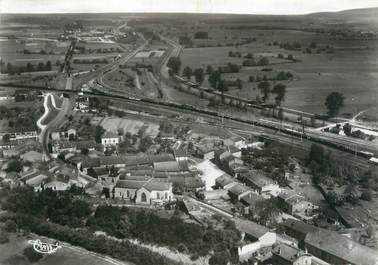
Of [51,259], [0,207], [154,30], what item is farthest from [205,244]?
[154,30]

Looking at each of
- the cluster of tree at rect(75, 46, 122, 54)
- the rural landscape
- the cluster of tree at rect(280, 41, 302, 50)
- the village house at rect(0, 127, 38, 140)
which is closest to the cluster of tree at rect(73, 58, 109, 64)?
the rural landscape

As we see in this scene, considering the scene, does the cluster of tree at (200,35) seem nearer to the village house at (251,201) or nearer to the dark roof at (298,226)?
the village house at (251,201)

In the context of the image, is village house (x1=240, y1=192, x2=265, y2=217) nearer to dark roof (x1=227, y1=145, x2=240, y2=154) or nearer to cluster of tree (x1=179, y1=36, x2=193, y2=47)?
dark roof (x1=227, y1=145, x2=240, y2=154)

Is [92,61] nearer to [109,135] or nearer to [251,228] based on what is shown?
[109,135]

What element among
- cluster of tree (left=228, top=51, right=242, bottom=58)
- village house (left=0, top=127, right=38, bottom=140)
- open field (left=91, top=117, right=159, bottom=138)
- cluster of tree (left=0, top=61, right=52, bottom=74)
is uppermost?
cluster of tree (left=228, top=51, right=242, bottom=58)

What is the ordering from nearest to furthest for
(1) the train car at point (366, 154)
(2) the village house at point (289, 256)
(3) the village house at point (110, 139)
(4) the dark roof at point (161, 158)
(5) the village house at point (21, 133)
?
(2) the village house at point (289, 256) → (4) the dark roof at point (161, 158) → (1) the train car at point (366, 154) → (3) the village house at point (110, 139) → (5) the village house at point (21, 133)

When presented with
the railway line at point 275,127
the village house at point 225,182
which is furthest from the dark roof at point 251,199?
the railway line at point 275,127

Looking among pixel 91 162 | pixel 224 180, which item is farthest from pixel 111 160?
pixel 224 180
